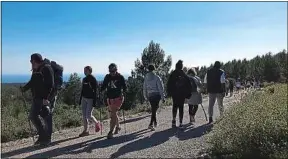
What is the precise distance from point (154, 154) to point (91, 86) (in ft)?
11.0

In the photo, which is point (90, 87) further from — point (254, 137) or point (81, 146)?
point (254, 137)

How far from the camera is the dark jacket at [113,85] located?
36.7 feet

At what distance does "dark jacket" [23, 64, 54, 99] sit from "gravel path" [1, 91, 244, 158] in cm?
Answer: 123

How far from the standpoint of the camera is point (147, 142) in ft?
34.3

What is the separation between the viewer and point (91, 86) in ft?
38.2

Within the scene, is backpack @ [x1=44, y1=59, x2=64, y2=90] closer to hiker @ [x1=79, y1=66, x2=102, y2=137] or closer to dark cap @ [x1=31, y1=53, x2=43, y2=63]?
hiker @ [x1=79, y1=66, x2=102, y2=137]

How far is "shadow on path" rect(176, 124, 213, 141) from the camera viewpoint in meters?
11.2

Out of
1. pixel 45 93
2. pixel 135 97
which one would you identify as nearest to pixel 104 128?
pixel 45 93

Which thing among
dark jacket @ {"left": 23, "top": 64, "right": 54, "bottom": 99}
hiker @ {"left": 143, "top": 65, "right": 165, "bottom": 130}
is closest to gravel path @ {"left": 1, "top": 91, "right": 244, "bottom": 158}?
hiker @ {"left": 143, "top": 65, "right": 165, "bottom": 130}

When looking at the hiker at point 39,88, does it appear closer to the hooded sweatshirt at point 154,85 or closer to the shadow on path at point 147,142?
the shadow on path at point 147,142

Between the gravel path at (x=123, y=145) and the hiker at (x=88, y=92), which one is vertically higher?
the hiker at (x=88, y=92)

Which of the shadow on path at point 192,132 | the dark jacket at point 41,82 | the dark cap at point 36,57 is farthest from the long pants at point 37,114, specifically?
the shadow on path at point 192,132

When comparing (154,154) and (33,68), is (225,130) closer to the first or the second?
(154,154)

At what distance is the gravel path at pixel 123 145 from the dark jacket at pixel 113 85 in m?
1.10
